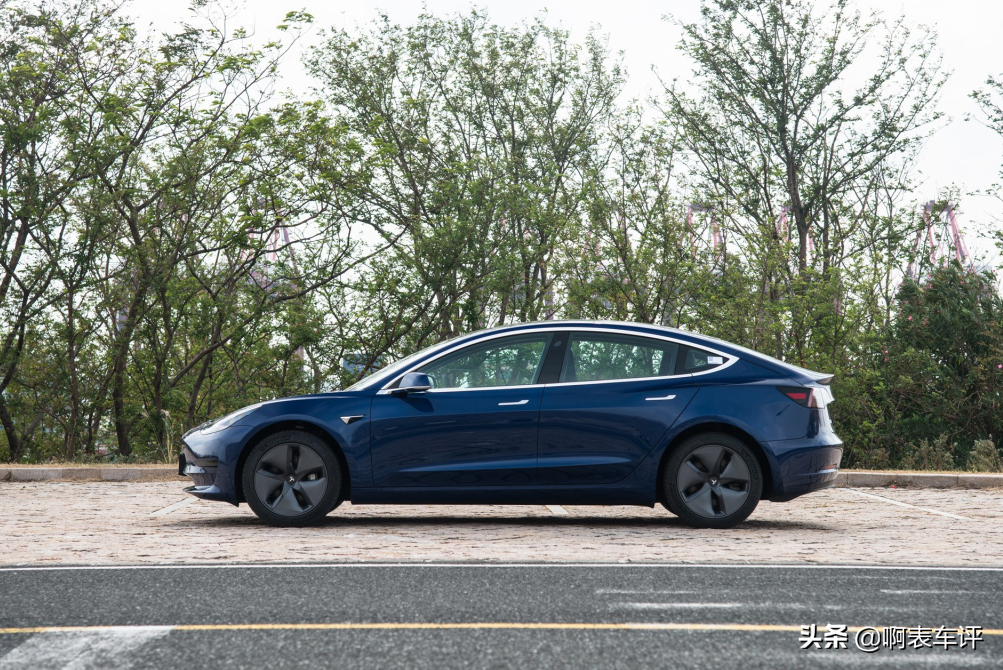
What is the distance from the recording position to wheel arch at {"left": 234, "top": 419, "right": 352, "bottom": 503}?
8.51m

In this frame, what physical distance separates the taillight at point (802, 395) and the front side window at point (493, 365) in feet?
6.21

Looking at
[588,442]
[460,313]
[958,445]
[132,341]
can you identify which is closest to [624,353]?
[588,442]

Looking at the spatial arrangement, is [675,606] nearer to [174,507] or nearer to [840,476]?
[174,507]

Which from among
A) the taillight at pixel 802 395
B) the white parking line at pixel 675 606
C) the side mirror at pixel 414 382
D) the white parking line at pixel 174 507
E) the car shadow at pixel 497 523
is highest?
A: the side mirror at pixel 414 382

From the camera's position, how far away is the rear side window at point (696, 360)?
859cm

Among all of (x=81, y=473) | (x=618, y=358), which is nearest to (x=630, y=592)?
(x=618, y=358)

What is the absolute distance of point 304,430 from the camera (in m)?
8.55

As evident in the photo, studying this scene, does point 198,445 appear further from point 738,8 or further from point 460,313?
point 738,8

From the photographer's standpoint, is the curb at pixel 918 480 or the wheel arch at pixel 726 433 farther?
the curb at pixel 918 480

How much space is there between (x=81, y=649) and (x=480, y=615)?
1.70 meters

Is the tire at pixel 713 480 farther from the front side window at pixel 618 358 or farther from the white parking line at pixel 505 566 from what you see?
the white parking line at pixel 505 566

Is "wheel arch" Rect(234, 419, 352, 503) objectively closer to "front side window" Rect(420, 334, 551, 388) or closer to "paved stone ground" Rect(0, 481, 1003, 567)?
"paved stone ground" Rect(0, 481, 1003, 567)

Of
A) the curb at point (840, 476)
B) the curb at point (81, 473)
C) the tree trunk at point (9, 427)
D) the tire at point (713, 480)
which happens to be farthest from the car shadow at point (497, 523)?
the tree trunk at point (9, 427)

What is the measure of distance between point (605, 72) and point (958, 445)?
47.3 feet
